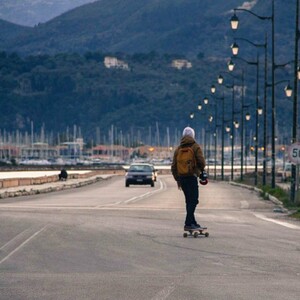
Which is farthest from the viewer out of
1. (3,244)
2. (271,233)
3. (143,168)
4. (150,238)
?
(143,168)

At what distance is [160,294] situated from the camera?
14953 millimetres

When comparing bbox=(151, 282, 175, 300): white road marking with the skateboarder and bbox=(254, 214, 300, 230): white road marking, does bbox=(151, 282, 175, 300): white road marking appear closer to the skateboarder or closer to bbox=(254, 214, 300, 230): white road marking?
the skateboarder

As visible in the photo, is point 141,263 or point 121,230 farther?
point 121,230

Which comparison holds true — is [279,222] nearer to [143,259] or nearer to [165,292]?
[143,259]

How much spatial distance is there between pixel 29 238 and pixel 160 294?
323 inches

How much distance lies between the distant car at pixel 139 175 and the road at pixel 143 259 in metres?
46.7

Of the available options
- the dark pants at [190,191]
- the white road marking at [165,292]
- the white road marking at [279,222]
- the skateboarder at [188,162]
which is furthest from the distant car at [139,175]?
the white road marking at [165,292]

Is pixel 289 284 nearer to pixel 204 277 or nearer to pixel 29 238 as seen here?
pixel 204 277

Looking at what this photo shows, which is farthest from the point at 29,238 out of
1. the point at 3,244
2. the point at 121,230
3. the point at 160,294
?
the point at 160,294

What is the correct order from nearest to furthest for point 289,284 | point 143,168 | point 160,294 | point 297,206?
1. point 160,294
2. point 289,284
3. point 297,206
4. point 143,168

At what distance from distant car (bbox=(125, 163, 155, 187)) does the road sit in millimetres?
46673

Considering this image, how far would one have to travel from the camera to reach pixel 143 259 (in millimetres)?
19094

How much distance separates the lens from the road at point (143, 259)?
15.3 m

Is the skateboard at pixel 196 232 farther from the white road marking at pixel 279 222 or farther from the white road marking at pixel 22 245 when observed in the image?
the white road marking at pixel 279 222
